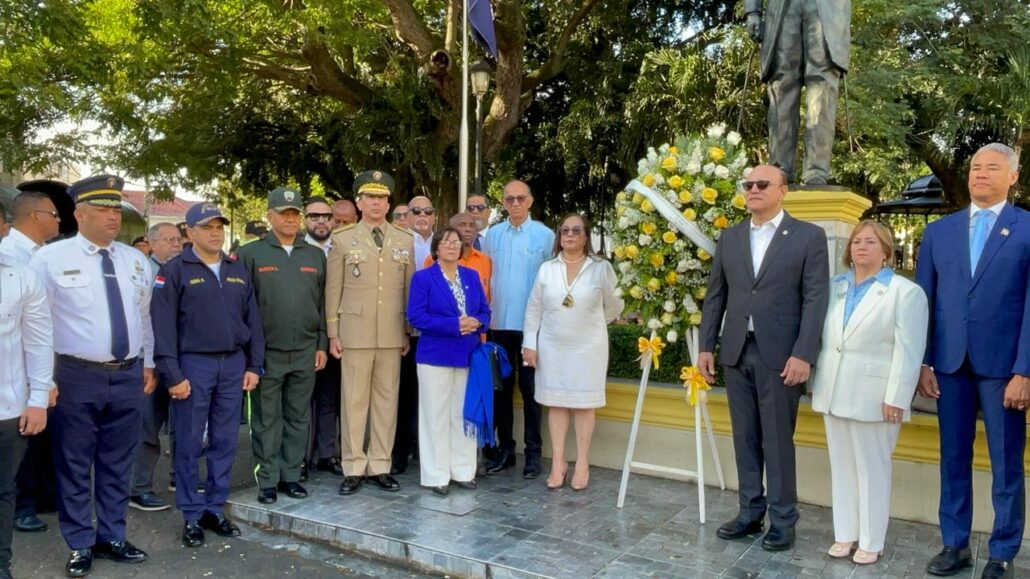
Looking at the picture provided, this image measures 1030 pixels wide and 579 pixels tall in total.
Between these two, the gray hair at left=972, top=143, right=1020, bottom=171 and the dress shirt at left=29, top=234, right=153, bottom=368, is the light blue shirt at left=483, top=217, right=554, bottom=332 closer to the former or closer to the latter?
the dress shirt at left=29, top=234, right=153, bottom=368

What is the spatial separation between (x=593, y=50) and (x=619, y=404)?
11.4m

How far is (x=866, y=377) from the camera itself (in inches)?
155

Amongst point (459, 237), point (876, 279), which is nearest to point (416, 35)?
point (459, 237)

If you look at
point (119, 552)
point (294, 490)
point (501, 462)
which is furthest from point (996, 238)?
point (119, 552)

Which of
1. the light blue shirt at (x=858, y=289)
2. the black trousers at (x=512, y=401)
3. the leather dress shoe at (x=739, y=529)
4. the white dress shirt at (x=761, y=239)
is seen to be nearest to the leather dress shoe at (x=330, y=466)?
the black trousers at (x=512, y=401)

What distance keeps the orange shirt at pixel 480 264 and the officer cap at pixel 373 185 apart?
1.93ft

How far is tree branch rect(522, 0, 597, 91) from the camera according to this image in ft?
46.2

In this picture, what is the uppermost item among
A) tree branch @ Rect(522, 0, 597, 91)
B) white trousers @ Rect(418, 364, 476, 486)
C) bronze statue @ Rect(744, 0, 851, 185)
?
tree branch @ Rect(522, 0, 597, 91)

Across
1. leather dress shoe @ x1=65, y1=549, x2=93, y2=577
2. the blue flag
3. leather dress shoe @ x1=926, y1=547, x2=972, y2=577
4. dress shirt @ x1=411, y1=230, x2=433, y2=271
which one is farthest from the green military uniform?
the blue flag

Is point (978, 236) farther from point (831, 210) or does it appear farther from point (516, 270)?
point (516, 270)

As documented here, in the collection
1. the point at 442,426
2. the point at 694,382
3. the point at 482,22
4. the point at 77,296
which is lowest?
the point at 442,426

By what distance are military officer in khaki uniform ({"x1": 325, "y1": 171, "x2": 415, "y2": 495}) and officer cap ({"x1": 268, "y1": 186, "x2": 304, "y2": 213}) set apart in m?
0.35

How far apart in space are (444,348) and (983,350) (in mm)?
3147

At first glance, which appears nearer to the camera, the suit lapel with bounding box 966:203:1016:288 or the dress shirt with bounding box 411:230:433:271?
the suit lapel with bounding box 966:203:1016:288
